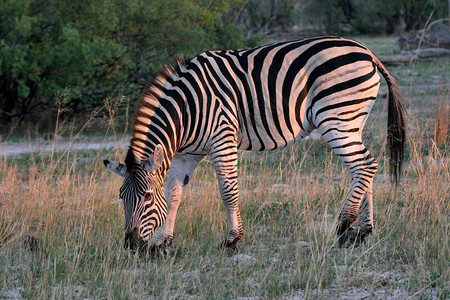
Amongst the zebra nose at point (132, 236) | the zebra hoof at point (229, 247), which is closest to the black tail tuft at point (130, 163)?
the zebra nose at point (132, 236)

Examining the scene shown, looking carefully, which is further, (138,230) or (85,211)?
(85,211)

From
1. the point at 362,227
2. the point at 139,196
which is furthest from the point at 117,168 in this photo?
the point at 362,227

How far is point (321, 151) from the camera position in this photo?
970cm

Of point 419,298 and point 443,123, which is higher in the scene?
point 443,123

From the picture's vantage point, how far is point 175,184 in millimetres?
5594

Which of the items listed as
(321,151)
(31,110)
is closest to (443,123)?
(321,151)

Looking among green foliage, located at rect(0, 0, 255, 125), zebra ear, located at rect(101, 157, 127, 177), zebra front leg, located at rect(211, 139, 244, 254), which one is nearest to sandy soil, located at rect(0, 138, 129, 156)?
green foliage, located at rect(0, 0, 255, 125)

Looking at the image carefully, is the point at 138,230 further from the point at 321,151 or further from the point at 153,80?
the point at 321,151

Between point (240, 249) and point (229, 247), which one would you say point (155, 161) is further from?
point (240, 249)

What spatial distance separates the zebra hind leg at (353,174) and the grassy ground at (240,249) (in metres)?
0.16

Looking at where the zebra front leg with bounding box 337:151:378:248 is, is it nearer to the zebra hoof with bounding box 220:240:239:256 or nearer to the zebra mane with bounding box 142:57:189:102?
the zebra hoof with bounding box 220:240:239:256

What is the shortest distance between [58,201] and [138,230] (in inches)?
77.0

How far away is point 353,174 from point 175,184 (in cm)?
166

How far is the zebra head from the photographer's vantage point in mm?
4852
